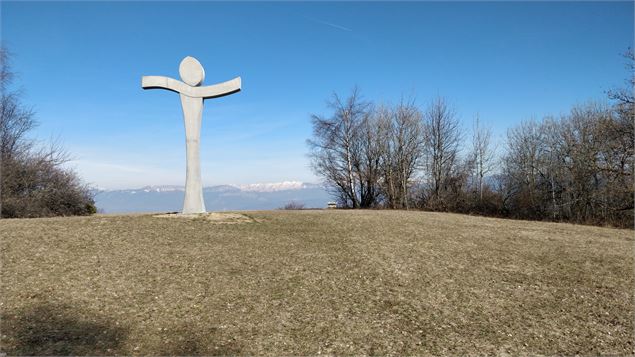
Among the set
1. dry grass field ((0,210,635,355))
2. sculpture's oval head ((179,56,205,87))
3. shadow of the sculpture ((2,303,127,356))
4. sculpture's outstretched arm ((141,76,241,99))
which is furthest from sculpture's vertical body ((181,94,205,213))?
shadow of the sculpture ((2,303,127,356))

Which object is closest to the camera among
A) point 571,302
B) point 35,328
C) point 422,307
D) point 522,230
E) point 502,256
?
point 35,328

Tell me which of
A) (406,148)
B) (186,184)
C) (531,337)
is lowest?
(531,337)

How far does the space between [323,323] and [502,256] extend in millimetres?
6232

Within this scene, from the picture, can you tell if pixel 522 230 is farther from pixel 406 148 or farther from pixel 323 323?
pixel 406 148

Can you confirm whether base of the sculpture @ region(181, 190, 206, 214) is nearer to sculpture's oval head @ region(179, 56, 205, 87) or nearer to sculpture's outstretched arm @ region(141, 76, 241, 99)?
sculpture's outstretched arm @ region(141, 76, 241, 99)

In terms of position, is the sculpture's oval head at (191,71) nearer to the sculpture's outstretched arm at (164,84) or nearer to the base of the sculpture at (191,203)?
the sculpture's outstretched arm at (164,84)

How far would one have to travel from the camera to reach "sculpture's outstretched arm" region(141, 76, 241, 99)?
12.0m

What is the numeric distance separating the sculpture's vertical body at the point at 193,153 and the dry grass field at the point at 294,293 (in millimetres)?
1254

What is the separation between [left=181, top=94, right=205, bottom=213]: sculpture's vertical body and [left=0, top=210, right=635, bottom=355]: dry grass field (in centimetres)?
125

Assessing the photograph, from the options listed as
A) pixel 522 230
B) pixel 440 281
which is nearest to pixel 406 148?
pixel 522 230

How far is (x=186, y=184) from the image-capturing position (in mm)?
12078

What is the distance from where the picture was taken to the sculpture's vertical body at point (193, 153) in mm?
12062

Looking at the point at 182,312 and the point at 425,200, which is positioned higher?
the point at 425,200

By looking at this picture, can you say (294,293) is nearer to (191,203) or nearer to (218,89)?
(191,203)
